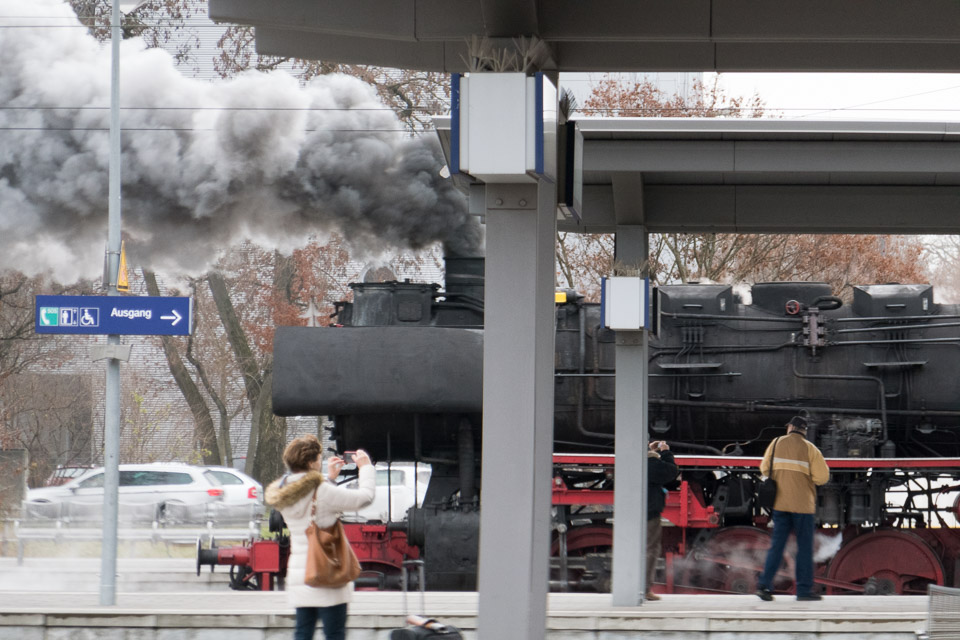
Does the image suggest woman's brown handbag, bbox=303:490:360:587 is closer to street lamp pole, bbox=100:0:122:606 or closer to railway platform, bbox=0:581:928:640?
railway platform, bbox=0:581:928:640

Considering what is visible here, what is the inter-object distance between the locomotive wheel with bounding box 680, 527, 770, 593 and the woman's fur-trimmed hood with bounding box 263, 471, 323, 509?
24.0 feet

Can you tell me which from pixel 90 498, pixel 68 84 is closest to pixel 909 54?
pixel 68 84

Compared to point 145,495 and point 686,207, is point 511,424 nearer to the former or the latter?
point 686,207

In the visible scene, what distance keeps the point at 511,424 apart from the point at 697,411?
7577mm

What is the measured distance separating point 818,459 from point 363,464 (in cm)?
494

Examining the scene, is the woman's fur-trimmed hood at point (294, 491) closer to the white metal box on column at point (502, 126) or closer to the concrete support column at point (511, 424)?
the concrete support column at point (511, 424)

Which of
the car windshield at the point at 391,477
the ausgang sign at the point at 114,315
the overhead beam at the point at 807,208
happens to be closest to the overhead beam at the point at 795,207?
the overhead beam at the point at 807,208

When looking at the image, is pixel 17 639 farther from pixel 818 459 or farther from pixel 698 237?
pixel 698 237

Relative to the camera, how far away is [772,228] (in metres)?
9.12

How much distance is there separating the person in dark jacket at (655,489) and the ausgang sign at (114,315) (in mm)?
4231

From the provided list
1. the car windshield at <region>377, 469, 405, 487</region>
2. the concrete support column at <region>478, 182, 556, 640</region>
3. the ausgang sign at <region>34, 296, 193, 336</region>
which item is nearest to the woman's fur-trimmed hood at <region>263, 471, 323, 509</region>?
the concrete support column at <region>478, 182, 556, 640</region>

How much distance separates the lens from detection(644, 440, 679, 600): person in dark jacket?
Result: 9.96 metres

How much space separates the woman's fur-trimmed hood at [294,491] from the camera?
16.3ft

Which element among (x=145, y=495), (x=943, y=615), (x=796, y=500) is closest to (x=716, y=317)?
(x=796, y=500)
